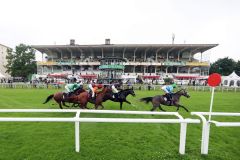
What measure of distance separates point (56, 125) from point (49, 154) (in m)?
2.31

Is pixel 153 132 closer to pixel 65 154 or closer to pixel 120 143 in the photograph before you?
pixel 120 143

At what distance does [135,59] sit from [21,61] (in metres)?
28.5

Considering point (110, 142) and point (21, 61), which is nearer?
point (110, 142)

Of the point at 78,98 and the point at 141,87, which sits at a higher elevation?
the point at 78,98

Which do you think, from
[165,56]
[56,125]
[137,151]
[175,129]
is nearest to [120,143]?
[137,151]

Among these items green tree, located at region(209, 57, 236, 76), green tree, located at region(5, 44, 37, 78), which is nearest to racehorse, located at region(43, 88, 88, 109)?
green tree, located at region(5, 44, 37, 78)

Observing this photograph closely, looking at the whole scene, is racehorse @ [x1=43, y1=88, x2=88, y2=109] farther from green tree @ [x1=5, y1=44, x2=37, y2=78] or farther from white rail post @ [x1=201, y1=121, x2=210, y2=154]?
green tree @ [x1=5, y1=44, x2=37, y2=78]

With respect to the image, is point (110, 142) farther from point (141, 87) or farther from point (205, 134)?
point (141, 87)

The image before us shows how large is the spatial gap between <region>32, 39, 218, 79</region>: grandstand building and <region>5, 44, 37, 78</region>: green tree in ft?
8.92

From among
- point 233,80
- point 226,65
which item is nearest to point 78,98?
point 233,80

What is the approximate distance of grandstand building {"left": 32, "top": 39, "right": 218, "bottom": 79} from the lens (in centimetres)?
4344

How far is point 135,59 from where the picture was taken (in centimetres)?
4625

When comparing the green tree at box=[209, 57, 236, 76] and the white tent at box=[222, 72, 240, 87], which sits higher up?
the green tree at box=[209, 57, 236, 76]

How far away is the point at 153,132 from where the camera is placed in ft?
17.0
